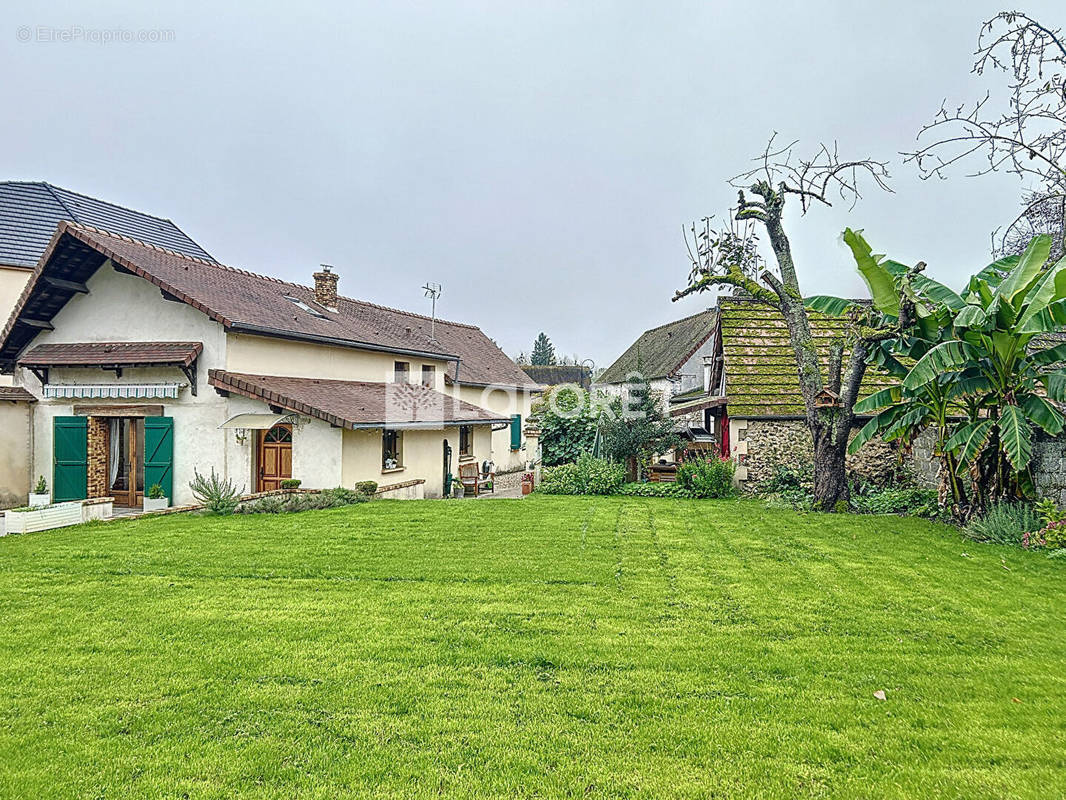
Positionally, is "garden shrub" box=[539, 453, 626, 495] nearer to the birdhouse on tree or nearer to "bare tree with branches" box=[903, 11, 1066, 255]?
the birdhouse on tree

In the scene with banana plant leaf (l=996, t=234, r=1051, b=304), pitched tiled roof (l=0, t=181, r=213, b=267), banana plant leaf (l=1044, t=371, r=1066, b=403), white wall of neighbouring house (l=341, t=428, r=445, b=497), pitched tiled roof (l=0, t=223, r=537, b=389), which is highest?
pitched tiled roof (l=0, t=181, r=213, b=267)

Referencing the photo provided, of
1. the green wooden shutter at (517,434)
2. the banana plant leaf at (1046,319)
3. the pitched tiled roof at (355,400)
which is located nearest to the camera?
the banana plant leaf at (1046,319)

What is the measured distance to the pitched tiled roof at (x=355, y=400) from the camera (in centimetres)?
1407

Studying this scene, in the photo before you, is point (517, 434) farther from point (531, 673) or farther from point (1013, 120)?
point (531, 673)

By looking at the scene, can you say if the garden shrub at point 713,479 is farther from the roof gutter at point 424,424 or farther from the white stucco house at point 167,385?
the white stucco house at point 167,385

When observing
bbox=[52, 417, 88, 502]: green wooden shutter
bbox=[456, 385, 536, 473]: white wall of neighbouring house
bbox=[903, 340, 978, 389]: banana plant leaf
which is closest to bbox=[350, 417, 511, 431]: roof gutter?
bbox=[456, 385, 536, 473]: white wall of neighbouring house

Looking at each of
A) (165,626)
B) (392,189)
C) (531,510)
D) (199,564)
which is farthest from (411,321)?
(165,626)

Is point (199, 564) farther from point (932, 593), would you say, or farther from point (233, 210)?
point (233, 210)

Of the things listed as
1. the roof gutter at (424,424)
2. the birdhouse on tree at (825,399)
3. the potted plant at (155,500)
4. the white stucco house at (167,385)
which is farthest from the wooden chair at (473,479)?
the birdhouse on tree at (825,399)

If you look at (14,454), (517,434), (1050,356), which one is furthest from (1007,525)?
(14,454)

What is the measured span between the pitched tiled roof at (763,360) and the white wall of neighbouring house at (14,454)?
17.8 m

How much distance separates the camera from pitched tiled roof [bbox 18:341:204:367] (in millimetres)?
14227

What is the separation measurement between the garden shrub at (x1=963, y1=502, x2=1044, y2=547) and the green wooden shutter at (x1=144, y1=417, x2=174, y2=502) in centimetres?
1638

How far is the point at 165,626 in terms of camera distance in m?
5.82
